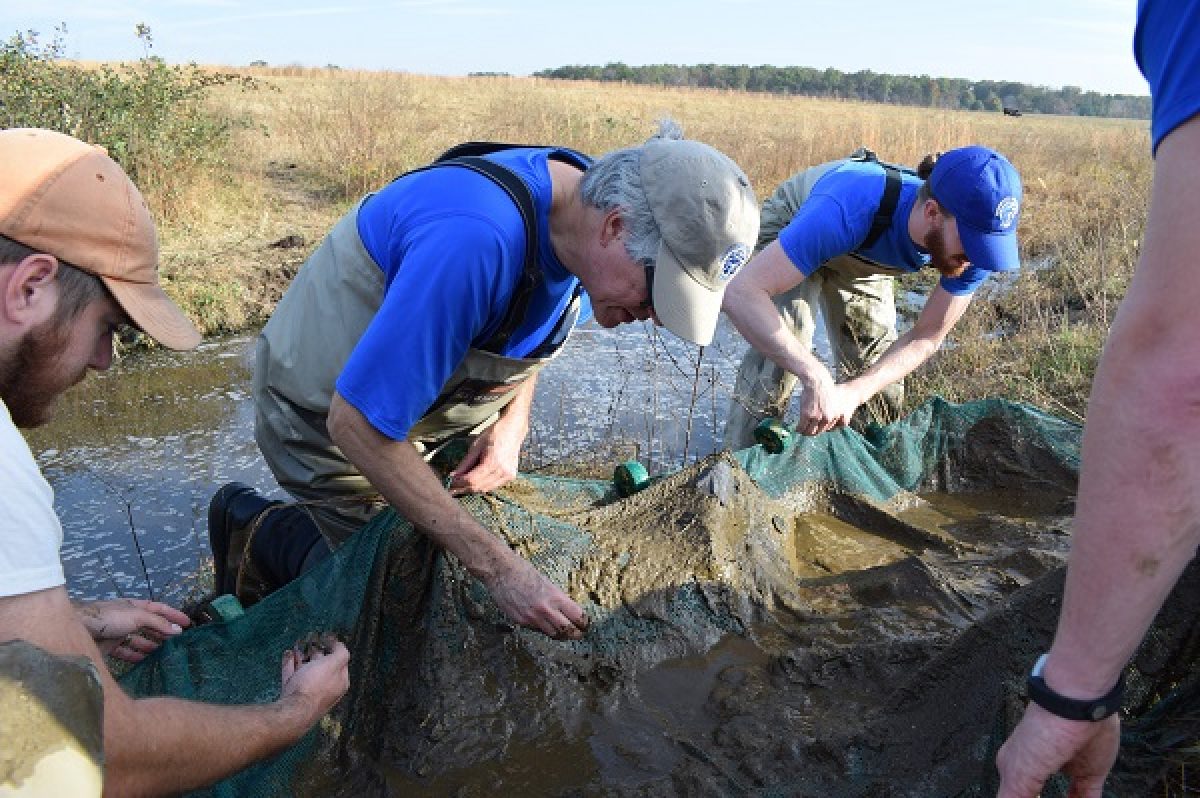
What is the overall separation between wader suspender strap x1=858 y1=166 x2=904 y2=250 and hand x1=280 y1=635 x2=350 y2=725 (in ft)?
9.97

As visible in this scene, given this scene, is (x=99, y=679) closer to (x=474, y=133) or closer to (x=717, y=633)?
(x=717, y=633)

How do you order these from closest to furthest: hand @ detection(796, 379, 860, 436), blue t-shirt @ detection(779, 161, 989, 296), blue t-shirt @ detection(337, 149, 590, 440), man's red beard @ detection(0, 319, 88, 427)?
man's red beard @ detection(0, 319, 88, 427)
blue t-shirt @ detection(337, 149, 590, 440)
hand @ detection(796, 379, 860, 436)
blue t-shirt @ detection(779, 161, 989, 296)

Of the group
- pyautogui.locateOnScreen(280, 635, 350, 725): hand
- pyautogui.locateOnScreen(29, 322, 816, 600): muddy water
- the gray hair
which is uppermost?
the gray hair

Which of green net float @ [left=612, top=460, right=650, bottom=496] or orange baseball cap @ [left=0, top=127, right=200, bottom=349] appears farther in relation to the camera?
green net float @ [left=612, top=460, right=650, bottom=496]

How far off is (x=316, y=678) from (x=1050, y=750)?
148 cm

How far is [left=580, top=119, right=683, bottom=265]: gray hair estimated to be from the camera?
7.97 feet

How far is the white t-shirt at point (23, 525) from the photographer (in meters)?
1.42

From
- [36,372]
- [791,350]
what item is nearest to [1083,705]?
[36,372]

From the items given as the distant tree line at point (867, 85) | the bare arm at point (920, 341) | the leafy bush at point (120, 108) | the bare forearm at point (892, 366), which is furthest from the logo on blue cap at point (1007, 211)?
the distant tree line at point (867, 85)

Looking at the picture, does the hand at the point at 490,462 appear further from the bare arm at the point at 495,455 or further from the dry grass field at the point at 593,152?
the dry grass field at the point at 593,152

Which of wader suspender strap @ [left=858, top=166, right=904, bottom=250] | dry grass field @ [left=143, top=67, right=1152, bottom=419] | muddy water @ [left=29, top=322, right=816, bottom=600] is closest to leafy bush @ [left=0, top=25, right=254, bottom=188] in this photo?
dry grass field @ [left=143, top=67, right=1152, bottom=419]

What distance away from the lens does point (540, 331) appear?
2926mm

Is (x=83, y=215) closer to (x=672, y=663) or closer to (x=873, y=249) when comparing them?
(x=672, y=663)

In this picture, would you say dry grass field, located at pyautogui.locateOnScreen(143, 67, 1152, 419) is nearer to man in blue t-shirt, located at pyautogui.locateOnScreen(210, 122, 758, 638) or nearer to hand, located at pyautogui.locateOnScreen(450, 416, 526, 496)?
man in blue t-shirt, located at pyautogui.locateOnScreen(210, 122, 758, 638)
